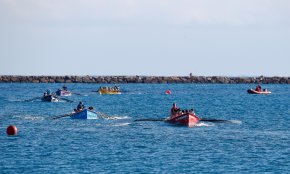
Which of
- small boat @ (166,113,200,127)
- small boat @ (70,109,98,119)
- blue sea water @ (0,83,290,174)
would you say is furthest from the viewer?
small boat @ (70,109,98,119)

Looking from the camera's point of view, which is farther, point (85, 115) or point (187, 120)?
point (85, 115)

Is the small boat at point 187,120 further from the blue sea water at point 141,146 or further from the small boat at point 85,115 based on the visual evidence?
the small boat at point 85,115

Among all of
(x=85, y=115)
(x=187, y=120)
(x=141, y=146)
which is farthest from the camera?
(x=85, y=115)

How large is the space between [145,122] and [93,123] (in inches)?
188

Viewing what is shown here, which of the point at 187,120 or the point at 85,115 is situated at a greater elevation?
the point at 187,120

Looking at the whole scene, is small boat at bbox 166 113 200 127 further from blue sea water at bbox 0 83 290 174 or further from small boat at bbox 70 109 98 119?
small boat at bbox 70 109 98 119

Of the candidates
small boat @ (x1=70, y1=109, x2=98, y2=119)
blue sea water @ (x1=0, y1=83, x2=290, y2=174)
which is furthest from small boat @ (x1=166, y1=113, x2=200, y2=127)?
small boat @ (x1=70, y1=109, x2=98, y2=119)

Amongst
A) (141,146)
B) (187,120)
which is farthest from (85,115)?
(141,146)

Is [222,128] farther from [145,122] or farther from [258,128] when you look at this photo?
[145,122]

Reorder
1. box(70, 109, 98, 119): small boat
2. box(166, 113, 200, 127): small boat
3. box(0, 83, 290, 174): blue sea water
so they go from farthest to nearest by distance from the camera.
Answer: box(70, 109, 98, 119): small boat
box(166, 113, 200, 127): small boat
box(0, 83, 290, 174): blue sea water

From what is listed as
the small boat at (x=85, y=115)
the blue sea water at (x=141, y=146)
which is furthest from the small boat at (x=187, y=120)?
the small boat at (x=85, y=115)

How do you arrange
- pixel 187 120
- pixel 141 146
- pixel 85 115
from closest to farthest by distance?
pixel 141 146 < pixel 187 120 < pixel 85 115

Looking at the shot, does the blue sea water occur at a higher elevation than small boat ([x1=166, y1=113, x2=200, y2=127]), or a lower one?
lower

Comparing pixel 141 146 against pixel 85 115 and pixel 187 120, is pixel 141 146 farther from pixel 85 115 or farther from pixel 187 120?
pixel 85 115
